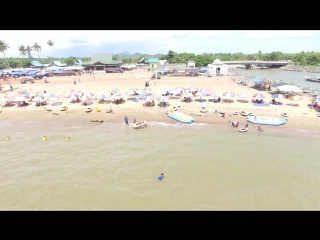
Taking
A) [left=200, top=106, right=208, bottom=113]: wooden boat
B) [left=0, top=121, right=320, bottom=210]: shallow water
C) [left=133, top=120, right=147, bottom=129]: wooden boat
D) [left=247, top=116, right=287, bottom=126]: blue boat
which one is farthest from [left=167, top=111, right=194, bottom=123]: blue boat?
[left=247, top=116, right=287, bottom=126]: blue boat

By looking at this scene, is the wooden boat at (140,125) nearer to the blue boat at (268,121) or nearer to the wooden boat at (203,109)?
the wooden boat at (203,109)

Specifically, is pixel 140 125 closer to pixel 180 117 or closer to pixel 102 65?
pixel 180 117

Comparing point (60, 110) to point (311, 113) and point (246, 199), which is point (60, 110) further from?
point (311, 113)

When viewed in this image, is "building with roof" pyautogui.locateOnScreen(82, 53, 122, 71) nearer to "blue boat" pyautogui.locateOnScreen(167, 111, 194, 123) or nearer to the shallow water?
"blue boat" pyautogui.locateOnScreen(167, 111, 194, 123)

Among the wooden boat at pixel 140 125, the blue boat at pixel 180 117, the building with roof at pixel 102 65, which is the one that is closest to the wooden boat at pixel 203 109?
the blue boat at pixel 180 117

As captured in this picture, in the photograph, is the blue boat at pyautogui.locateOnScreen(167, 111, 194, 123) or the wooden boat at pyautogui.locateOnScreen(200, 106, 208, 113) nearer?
the blue boat at pyautogui.locateOnScreen(167, 111, 194, 123)

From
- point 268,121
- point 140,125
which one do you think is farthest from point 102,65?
point 268,121
